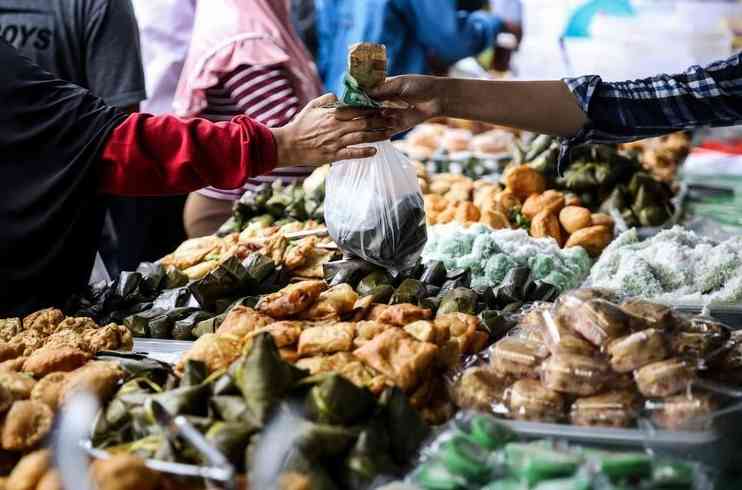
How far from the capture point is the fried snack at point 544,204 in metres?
3.24

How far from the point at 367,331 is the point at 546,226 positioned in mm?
1543

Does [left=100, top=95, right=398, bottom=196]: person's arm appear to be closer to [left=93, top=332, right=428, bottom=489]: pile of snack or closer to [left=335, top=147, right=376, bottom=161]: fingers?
[left=335, top=147, right=376, bottom=161]: fingers

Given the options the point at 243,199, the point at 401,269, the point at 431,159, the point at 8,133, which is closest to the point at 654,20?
the point at 431,159

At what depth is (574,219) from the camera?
3.14 m

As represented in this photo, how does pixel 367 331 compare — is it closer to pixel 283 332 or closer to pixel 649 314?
→ pixel 283 332

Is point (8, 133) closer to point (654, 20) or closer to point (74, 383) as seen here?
point (74, 383)

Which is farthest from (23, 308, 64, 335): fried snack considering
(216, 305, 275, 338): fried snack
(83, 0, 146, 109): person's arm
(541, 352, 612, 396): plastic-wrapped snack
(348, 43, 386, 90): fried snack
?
(83, 0, 146, 109): person's arm

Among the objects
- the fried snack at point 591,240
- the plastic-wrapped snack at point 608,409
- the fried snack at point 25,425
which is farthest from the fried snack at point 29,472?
the fried snack at point 591,240

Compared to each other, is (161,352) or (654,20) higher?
(654,20)

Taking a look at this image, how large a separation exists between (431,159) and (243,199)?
4.23 ft

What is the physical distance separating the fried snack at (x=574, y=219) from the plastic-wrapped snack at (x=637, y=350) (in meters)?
1.55

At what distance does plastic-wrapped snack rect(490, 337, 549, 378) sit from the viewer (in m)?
1.67

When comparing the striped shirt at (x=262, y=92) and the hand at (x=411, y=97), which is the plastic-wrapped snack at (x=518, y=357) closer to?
the hand at (x=411, y=97)

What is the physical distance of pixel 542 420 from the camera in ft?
5.13
